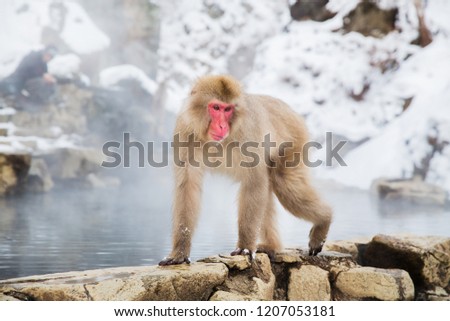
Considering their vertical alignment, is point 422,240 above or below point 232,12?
below

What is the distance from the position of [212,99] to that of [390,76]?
26.4 feet

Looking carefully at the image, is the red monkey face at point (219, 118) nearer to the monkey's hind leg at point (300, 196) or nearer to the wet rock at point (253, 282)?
the monkey's hind leg at point (300, 196)

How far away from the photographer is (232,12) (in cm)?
1001

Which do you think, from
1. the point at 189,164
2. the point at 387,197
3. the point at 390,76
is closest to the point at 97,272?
the point at 189,164

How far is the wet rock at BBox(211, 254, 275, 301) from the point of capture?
2.79m

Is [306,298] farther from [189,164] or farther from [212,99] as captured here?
[212,99]

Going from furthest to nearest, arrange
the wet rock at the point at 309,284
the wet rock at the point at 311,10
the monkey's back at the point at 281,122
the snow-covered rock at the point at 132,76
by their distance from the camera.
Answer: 1. the snow-covered rock at the point at 132,76
2. the wet rock at the point at 311,10
3. the wet rock at the point at 309,284
4. the monkey's back at the point at 281,122

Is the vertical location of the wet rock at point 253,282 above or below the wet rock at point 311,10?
below

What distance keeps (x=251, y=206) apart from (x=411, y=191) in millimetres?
6158

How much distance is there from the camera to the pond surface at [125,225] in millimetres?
4316

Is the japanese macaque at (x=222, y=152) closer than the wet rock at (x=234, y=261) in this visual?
Yes

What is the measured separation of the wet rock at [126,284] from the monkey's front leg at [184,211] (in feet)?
0.27

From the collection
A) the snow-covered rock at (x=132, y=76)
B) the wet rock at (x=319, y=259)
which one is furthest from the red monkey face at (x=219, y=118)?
the snow-covered rock at (x=132, y=76)

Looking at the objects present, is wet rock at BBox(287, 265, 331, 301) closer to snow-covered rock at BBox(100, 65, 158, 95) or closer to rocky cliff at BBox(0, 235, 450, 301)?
rocky cliff at BBox(0, 235, 450, 301)
